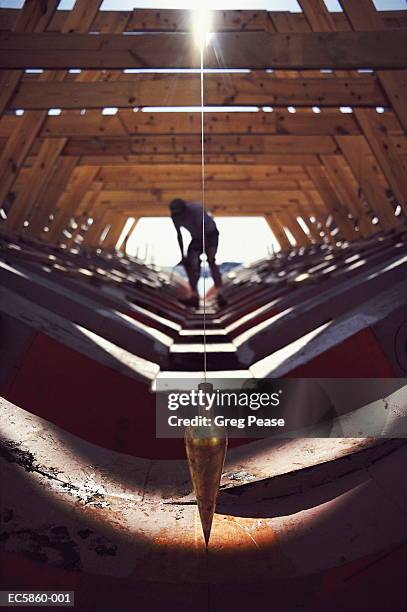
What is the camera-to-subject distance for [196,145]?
35.9 ft

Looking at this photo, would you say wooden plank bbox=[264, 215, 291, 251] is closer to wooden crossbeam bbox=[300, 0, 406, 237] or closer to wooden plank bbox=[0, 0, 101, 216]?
wooden crossbeam bbox=[300, 0, 406, 237]

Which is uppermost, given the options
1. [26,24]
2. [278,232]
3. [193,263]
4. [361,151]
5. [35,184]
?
[278,232]

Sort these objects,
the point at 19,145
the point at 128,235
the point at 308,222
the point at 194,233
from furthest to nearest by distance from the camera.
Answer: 1. the point at 128,235
2. the point at 308,222
3. the point at 194,233
4. the point at 19,145

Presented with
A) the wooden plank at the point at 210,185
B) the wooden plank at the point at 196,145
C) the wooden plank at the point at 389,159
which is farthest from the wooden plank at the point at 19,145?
the wooden plank at the point at 210,185

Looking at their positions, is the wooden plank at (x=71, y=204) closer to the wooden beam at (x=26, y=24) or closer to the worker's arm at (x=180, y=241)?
the worker's arm at (x=180, y=241)

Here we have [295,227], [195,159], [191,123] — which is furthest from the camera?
[295,227]

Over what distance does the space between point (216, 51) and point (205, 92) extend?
5.51ft

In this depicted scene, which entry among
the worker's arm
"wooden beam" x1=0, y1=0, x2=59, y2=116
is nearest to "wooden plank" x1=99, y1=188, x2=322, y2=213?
the worker's arm

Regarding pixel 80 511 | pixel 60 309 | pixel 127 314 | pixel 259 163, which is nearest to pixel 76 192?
pixel 259 163

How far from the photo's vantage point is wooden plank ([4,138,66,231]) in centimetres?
1000

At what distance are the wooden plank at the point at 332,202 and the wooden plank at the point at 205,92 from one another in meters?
5.46

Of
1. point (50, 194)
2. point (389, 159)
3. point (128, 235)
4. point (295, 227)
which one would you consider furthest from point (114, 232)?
point (389, 159)

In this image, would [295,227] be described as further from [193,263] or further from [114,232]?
[193,263]

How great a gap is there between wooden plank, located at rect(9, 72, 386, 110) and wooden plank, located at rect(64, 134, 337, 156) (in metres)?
3.59
